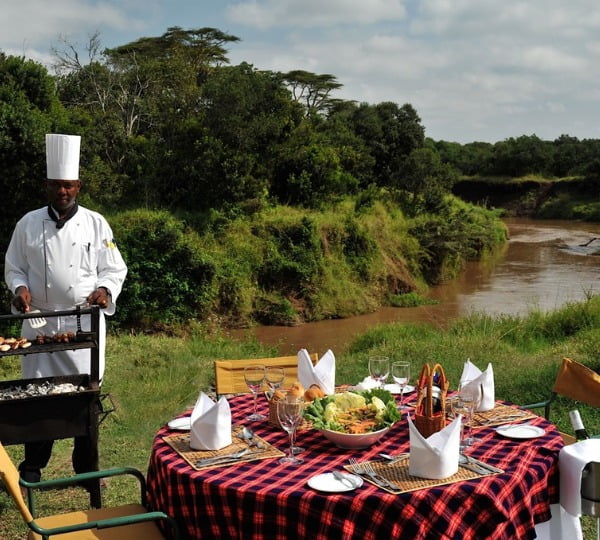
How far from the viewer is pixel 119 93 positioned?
21.0 m

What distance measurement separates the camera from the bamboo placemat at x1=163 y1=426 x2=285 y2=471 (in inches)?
105

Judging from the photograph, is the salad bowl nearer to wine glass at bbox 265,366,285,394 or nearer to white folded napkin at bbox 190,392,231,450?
wine glass at bbox 265,366,285,394

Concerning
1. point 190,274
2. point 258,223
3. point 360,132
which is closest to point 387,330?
point 190,274

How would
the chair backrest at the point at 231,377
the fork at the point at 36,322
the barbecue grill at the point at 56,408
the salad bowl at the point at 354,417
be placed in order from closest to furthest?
the salad bowl at the point at 354,417 → the barbecue grill at the point at 56,408 → the chair backrest at the point at 231,377 → the fork at the point at 36,322

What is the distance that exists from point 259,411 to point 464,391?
966mm

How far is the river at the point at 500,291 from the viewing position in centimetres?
1570

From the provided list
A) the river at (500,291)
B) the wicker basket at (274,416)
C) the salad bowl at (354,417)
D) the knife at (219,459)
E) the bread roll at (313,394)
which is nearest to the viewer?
the knife at (219,459)

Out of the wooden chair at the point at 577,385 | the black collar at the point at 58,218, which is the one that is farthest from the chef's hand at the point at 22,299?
the wooden chair at the point at 577,385

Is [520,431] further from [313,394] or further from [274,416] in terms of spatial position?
[274,416]

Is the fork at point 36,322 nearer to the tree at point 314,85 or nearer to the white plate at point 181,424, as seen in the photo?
the white plate at point 181,424

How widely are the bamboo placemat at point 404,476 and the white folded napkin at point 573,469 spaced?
399mm

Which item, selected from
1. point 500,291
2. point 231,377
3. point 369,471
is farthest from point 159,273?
point 369,471

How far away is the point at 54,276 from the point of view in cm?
443

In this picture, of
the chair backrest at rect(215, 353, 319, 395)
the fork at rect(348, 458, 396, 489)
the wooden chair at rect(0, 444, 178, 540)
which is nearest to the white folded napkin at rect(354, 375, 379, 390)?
the chair backrest at rect(215, 353, 319, 395)
